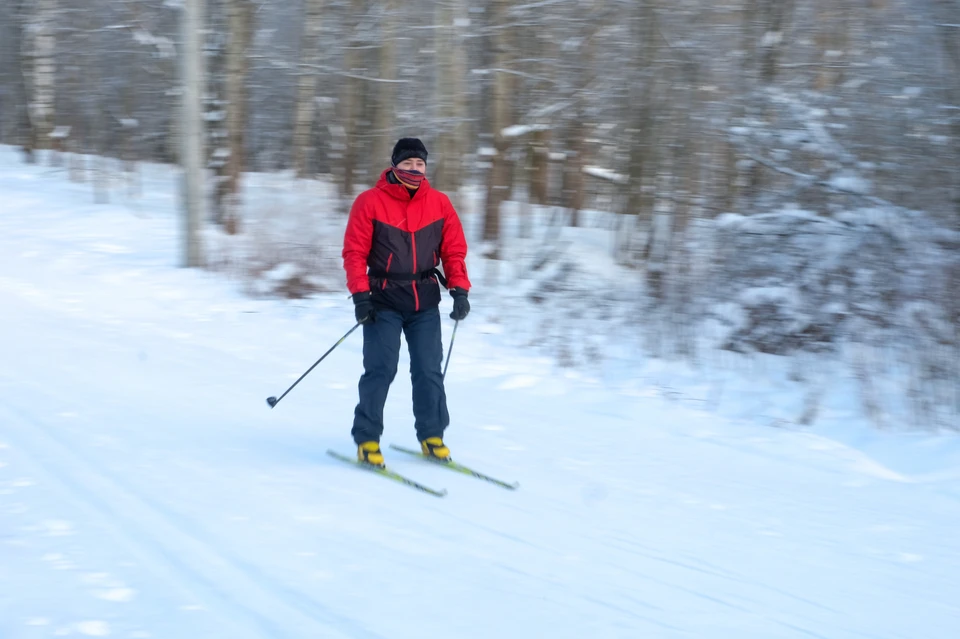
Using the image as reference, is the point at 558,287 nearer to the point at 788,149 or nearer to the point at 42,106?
the point at 788,149

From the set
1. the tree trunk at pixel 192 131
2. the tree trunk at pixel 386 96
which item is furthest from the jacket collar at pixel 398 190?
the tree trunk at pixel 386 96

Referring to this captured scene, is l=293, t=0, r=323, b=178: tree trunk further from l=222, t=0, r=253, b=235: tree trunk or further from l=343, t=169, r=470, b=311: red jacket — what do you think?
l=343, t=169, r=470, b=311: red jacket

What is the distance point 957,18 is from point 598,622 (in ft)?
25.7

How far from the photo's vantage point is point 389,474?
5203mm

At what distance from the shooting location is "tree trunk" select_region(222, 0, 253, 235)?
13977 millimetres

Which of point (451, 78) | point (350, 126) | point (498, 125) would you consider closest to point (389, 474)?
point (451, 78)

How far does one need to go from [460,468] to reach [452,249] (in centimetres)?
133

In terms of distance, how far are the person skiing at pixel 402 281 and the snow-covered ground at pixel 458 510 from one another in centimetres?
40

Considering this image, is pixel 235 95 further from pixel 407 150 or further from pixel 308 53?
pixel 407 150

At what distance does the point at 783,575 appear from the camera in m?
4.09

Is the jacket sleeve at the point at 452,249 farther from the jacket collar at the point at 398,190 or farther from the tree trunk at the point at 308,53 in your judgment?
the tree trunk at the point at 308,53

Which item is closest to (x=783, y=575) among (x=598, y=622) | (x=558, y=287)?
(x=598, y=622)

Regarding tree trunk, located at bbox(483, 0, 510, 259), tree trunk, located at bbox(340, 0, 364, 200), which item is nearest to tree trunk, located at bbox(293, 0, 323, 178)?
tree trunk, located at bbox(340, 0, 364, 200)

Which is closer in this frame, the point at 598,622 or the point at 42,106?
the point at 598,622
